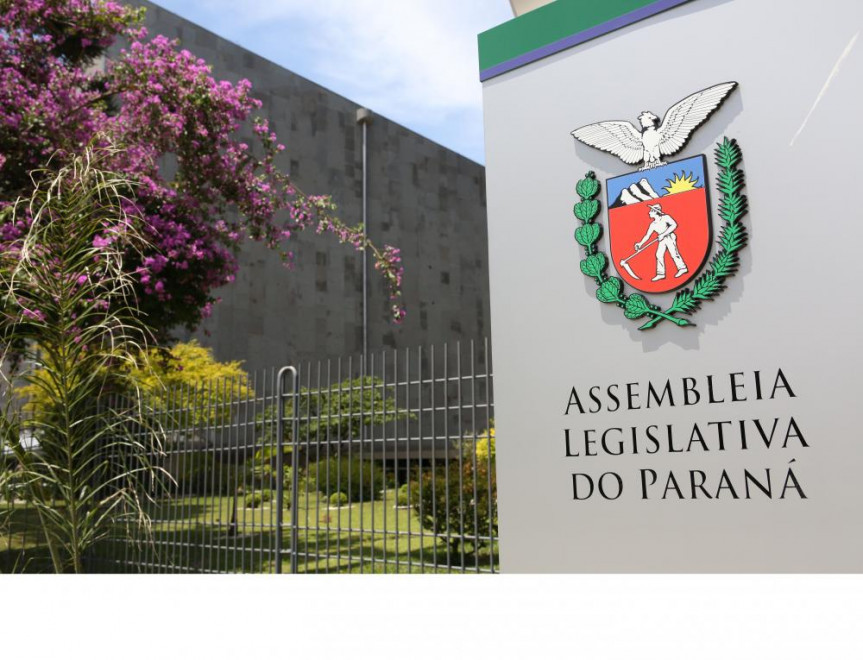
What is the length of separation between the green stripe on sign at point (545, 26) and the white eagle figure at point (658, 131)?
766 millimetres

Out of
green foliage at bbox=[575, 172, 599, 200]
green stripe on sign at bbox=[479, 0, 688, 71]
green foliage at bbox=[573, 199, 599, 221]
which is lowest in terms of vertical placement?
green foliage at bbox=[573, 199, 599, 221]

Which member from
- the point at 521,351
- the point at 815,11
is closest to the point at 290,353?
the point at 521,351

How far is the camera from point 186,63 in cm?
1008

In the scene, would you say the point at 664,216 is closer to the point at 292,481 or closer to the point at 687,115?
the point at 687,115

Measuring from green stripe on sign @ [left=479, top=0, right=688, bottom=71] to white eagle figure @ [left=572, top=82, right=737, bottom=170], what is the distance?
30.2 inches

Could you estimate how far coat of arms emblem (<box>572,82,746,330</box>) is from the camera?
4.47 meters

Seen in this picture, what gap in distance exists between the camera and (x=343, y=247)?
2589cm

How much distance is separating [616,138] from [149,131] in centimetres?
713

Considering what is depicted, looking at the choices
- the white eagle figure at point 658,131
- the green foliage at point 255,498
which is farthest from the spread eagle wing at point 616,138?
the green foliage at point 255,498

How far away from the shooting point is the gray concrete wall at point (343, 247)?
22.9 metres

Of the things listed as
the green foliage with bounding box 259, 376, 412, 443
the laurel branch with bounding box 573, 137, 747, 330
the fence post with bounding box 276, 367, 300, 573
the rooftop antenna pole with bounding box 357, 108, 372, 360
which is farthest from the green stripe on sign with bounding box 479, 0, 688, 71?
the rooftop antenna pole with bounding box 357, 108, 372, 360

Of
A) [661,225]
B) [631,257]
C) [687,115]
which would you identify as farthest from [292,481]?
[687,115]

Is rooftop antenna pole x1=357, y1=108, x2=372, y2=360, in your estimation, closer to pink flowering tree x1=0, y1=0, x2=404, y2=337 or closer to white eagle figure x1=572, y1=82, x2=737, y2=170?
pink flowering tree x1=0, y1=0, x2=404, y2=337

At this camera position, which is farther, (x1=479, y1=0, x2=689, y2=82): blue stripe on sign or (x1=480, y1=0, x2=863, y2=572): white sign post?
(x1=479, y1=0, x2=689, y2=82): blue stripe on sign
